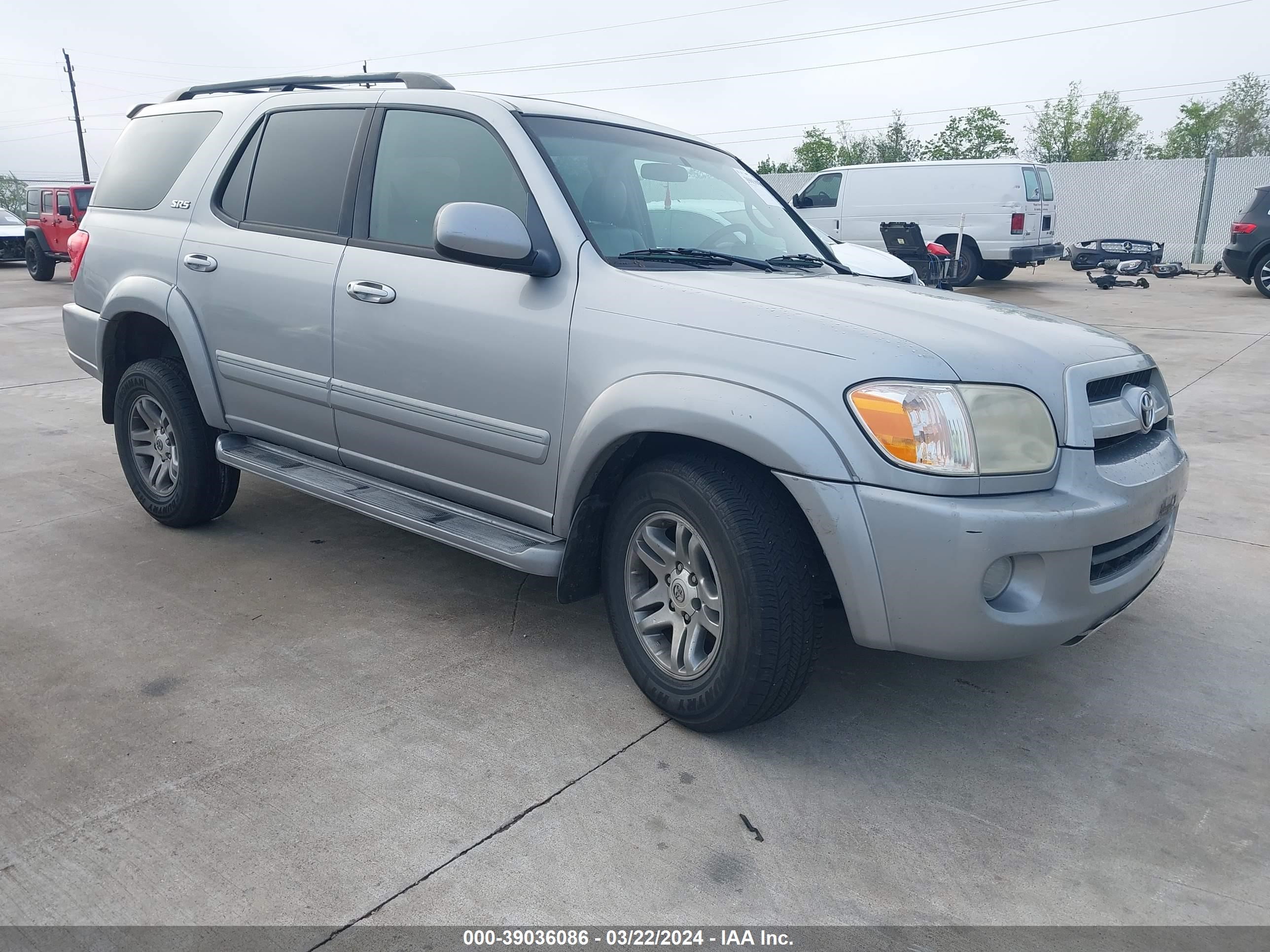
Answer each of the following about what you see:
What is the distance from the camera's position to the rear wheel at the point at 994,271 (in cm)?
1742

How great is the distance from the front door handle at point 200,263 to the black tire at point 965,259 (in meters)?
13.9

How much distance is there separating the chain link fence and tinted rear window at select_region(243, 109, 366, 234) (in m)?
19.4

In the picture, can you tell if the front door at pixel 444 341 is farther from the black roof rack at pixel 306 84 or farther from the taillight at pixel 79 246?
the taillight at pixel 79 246

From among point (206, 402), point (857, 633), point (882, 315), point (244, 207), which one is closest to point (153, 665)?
point (206, 402)

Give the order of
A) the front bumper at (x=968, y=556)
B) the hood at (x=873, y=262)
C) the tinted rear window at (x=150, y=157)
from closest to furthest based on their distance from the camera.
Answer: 1. the front bumper at (x=968, y=556)
2. the tinted rear window at (x=150, y=157)
3. the hood at (x=873, y=262)

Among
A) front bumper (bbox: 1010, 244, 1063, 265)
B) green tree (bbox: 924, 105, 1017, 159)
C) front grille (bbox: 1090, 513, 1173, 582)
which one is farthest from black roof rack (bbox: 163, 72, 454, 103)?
green tree (bbox: 924, 105, 1017, 159)

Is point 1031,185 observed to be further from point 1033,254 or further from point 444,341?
point 444,341

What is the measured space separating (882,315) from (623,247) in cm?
91

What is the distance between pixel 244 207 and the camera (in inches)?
162

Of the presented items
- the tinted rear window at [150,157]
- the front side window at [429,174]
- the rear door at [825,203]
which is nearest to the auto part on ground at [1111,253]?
the rear door at [825,203]

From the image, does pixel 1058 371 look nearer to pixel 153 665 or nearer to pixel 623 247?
pixel 623 247

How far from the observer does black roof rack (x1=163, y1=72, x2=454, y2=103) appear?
12.5 ft

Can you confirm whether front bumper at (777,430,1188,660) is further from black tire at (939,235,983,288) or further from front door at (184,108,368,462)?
black tire at (939,235,983,288)

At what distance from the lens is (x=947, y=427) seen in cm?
244
